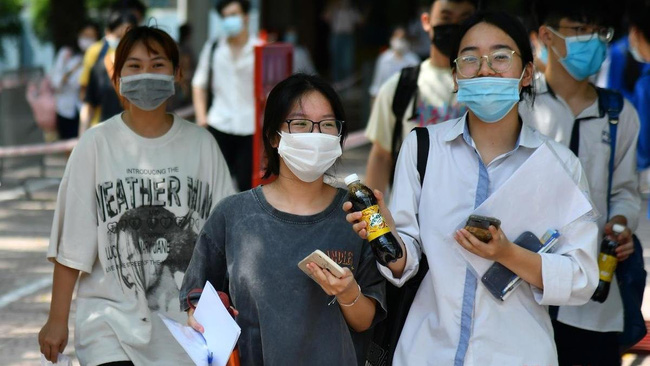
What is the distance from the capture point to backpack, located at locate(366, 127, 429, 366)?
361 cm

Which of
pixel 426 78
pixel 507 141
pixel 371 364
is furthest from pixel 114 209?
pixel 426 78

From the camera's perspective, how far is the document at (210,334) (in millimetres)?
3375

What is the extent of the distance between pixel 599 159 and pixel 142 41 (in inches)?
76.8

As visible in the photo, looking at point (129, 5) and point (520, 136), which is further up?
point (520, 136)

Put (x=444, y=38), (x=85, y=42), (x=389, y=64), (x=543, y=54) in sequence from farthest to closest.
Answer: (x=389, y=64) → (x=85, y=42) → (x=444, y=38) → (x=543, y=54)

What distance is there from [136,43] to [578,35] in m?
1.90

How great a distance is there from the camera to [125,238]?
4371mm

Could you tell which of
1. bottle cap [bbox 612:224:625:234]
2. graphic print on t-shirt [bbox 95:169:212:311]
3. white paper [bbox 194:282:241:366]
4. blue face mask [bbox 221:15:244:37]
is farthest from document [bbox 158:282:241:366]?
blue face mask [bbox 221:15:244:37]

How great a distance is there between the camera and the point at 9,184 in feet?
45.6

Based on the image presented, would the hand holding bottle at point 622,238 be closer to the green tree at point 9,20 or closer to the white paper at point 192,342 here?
the white paper at point 192,342

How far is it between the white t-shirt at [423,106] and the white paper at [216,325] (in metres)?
2.29

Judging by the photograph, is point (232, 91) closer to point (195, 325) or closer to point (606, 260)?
point (606, 260)

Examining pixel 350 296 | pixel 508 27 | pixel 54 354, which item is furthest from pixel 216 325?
pixel 508 27

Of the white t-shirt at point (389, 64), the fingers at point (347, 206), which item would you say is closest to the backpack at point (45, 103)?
the white t-shirt at point (389, 64)
